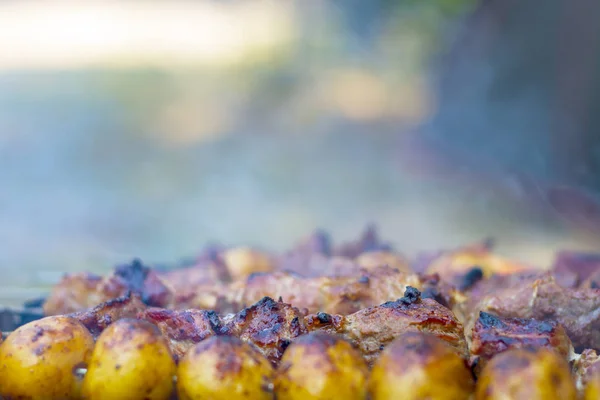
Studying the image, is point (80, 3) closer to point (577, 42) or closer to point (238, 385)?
point (577, 42)

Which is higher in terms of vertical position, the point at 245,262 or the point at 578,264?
the point at 578,264

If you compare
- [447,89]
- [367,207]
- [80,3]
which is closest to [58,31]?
[80,3]

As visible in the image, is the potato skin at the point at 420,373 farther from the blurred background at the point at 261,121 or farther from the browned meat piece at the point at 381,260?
the blurred background at the point at 261,121

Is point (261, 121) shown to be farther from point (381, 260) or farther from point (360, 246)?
point (381, 260)

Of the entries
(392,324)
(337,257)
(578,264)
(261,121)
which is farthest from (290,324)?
(261,121)

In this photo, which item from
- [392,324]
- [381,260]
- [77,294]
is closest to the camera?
[392,324]

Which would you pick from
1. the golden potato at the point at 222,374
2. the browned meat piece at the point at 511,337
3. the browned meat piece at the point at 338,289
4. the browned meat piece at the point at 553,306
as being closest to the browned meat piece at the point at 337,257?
the browned meat piece at the point at 338,289

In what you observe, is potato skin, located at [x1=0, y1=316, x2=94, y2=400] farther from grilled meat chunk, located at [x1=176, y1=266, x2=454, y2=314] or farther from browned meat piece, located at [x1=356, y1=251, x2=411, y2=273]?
browned meat piece, located at [x1=356, y1=251, x2=411, y2=273]
